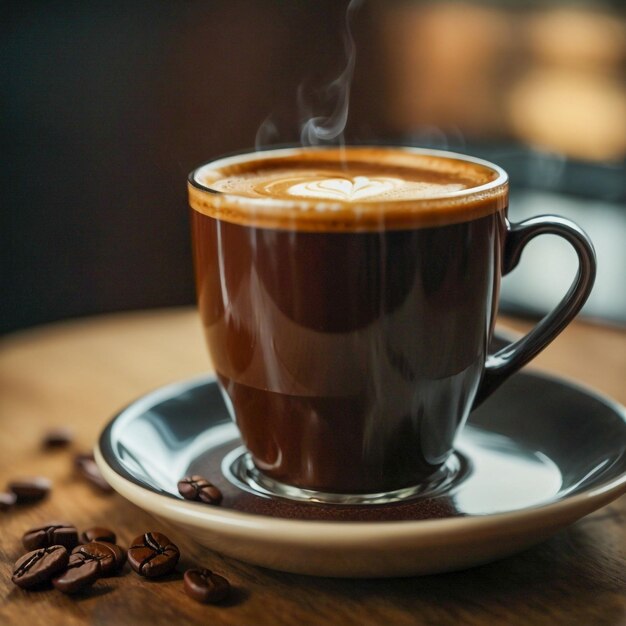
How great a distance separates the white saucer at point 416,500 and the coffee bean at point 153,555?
5cm

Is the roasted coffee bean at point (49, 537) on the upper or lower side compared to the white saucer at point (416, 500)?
lower

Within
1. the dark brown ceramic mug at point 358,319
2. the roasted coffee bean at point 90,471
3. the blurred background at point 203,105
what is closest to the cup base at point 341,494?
the dark brown ceramic mug at point 358,319

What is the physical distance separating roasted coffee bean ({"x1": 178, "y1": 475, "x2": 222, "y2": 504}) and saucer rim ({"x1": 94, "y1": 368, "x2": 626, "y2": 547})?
0.29 ft

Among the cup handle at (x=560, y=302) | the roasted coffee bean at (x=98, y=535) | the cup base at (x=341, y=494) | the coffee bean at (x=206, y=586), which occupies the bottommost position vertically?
the roasted coffee bean at (x=98, y=535)

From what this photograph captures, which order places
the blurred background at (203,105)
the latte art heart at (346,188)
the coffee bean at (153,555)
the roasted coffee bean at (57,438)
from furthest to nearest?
the blurred background at (203,105) → the roasted coffee bean at (57,438) → the latte art heart at (346,188) → the coffee bean at (153,555)

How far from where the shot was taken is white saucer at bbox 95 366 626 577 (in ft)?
2.03

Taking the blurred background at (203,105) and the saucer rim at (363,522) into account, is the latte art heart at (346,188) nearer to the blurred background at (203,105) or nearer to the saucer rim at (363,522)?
the saucer rim at (363,522)

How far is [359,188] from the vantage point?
0.88 m

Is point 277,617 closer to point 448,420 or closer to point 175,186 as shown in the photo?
point 448,420

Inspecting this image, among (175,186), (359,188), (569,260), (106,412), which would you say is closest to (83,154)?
(175,186)

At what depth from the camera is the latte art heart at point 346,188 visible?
2.76ft

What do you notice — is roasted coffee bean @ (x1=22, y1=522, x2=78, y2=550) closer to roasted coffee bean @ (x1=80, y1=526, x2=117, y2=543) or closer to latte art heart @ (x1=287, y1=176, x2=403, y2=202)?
roasted coffee bean @ (x1=80, y1=526, x2=117, y2=543)

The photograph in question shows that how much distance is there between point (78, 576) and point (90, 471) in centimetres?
22

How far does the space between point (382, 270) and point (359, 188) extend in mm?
173
